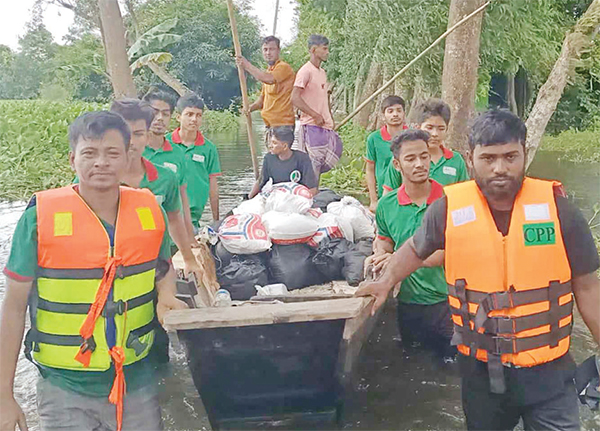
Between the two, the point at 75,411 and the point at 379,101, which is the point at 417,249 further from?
the point at 379,101

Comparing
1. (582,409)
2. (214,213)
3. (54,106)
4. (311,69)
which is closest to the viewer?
(582,409)

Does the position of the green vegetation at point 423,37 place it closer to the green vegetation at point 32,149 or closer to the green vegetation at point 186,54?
the green vegetation at point 32,149

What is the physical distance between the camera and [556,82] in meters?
7.64

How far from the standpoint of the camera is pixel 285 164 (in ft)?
19.7

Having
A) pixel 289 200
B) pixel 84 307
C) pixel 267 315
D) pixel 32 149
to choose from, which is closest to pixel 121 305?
pixel 84 307

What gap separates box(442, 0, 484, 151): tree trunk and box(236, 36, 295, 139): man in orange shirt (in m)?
2.03

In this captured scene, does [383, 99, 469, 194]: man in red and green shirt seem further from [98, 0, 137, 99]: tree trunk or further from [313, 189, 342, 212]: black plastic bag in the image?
[98, 0, 137, 99]: tree trunk

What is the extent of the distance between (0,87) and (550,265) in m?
54.8

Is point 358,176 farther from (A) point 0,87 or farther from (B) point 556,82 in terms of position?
(A) point 0,87

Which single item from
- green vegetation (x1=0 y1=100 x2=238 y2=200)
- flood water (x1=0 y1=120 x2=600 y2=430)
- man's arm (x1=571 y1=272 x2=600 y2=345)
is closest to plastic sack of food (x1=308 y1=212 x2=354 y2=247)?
flood water (x1=0 y1=120 x2=600 y2=430)

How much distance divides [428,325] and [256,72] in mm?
3890

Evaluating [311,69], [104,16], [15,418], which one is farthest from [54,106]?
[15,418]

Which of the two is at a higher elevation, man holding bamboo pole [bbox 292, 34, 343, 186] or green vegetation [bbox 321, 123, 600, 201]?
man holding bamboo pole [bbox 292, 34, 343, 186]

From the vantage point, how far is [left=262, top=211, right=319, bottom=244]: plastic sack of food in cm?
469
